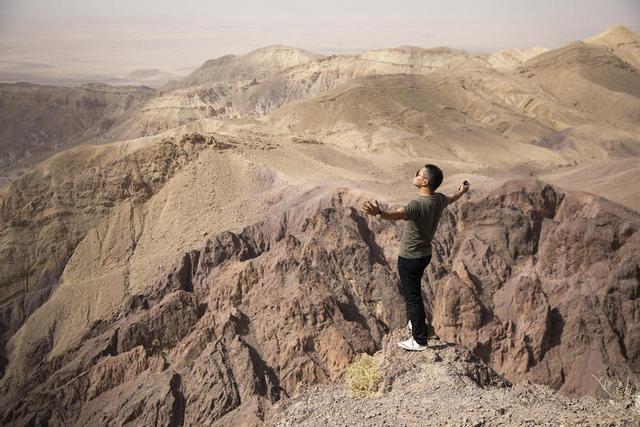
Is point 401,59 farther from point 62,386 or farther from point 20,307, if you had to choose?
point 62,386

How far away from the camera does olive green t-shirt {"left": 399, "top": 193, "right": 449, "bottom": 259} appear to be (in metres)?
7.91

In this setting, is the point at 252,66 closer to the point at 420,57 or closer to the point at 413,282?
the point at 420,57

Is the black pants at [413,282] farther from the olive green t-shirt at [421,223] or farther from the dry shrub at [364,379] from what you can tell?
the dry shrub at [364,379]

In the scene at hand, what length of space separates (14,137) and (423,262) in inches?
3573

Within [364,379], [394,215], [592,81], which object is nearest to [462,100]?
[592,81]

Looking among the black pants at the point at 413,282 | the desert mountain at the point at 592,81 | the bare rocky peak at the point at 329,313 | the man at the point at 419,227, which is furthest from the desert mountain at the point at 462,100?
the man at the point at 419,227

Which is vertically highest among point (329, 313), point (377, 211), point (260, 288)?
point (377, 211)

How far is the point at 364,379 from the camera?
384 inches

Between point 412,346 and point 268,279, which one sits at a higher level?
point 412,346

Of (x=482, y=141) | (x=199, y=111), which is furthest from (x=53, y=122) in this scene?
(x=482, y=141)

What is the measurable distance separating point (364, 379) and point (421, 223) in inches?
118

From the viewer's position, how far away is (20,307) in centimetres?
2956

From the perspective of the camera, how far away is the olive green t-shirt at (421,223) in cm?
791

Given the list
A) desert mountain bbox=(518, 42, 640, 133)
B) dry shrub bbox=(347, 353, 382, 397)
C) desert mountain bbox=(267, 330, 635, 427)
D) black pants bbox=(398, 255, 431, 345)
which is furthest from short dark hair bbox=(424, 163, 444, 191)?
desert mountain bbox=(518, 42, 640, 133)
